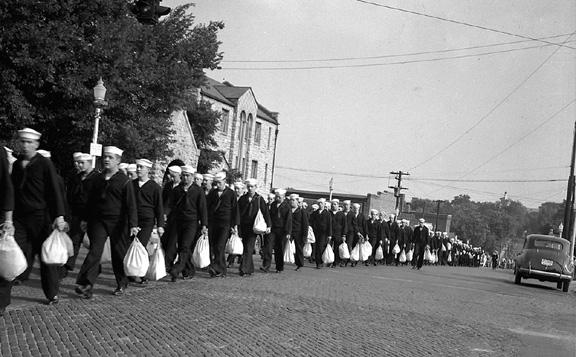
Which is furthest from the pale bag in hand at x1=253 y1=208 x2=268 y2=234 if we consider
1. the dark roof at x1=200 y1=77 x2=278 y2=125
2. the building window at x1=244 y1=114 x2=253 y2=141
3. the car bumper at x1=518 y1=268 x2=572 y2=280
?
the building window at x1=244 y1=114 x2=253 y2=141

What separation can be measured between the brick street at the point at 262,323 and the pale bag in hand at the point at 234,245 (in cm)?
85

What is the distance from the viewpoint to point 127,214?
9.73 m

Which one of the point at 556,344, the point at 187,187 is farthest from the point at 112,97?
the point at 556,344

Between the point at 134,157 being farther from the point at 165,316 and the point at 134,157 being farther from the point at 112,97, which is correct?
the point at 165,316

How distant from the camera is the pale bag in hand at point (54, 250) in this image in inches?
315

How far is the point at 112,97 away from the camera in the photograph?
21.7m

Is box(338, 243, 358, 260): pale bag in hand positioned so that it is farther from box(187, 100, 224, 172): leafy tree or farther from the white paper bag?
box(187, 100, 224, 172): leafy tree

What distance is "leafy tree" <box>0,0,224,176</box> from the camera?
781 inches

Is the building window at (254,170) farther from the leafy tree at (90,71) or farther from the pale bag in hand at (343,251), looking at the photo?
the pale bag in hand at (343,251)

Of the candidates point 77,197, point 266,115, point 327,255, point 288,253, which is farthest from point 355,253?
point 266,115

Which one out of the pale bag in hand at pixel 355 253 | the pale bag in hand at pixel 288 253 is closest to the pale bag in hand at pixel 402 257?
the pale bag in hand at pixel 355 253

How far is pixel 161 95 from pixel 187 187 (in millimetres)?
12166

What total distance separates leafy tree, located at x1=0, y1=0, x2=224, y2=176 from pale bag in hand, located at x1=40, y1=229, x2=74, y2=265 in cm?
1282

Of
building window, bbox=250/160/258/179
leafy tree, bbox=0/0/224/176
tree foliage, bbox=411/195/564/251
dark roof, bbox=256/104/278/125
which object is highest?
dark roof, bbox=256/104/278/125
